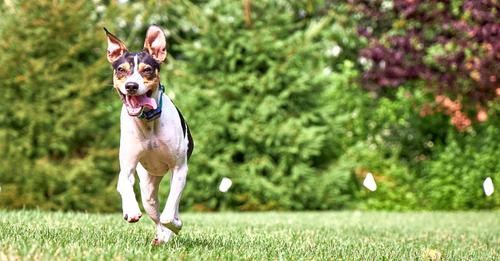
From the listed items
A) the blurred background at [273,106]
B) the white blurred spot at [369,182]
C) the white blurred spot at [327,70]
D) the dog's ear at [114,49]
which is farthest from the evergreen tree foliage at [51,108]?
the dog's ear at [114,49]

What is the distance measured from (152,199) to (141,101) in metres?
0.87

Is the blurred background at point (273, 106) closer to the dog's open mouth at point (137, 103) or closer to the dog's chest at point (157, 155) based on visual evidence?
the dog's chest at point (157, 155)

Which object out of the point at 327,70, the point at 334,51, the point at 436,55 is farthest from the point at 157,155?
the point at 334,51

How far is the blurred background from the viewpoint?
1310cm

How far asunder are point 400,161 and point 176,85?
211 inches

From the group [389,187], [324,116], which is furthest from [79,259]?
[389,187]

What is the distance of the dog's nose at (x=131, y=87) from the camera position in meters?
4.54

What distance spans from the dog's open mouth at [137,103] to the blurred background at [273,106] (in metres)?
7.06

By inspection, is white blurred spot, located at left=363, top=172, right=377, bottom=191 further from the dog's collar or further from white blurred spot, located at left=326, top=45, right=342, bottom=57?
the dog's collar

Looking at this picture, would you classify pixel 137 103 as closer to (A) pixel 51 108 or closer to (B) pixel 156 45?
(B) pixel 156 45

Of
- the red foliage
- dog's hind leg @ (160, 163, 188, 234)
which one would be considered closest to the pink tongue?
dog's hind leg @ (160, 163, 188, 234)

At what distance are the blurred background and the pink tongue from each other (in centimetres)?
705

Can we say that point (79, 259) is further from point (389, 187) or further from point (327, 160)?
point (389, 187)

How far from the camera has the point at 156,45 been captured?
4910mm
